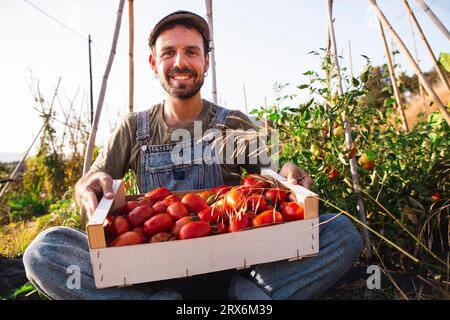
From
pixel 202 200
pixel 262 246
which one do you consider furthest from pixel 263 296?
pixel 202 200

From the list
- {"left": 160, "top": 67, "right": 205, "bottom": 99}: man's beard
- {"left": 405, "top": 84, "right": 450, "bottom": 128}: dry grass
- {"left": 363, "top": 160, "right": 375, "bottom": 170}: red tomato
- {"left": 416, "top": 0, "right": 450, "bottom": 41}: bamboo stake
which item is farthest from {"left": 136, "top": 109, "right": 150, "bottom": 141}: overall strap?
{"left": 405, "top": 84, "right": 450, "bottom": 128}: dry grass

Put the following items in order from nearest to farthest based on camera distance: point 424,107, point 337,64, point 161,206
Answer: point 161,206 < point 337,64 < point 424,107

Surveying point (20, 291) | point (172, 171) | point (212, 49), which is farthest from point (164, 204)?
point (212, 49)

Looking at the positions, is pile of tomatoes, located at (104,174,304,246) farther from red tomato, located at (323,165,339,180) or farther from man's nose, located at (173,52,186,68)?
man's nose, located at (173,52,186,68)

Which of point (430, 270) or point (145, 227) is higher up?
point (145, 227)

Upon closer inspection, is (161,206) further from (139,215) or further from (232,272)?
(232,272)

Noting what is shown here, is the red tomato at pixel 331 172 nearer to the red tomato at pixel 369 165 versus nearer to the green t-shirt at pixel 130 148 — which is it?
the red tomato at pixel 369 165

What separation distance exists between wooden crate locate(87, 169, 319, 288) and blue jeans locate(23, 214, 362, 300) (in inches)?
4.5

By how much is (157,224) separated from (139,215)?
8cm

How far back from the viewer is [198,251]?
1112mm

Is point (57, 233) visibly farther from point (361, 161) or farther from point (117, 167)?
point (361, 161)

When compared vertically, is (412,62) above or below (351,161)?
above

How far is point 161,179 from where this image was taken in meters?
1.80
